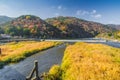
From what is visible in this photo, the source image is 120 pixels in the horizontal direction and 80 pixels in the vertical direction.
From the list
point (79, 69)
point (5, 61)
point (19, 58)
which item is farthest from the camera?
point (19, 58)

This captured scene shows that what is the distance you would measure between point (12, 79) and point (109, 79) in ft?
57.4

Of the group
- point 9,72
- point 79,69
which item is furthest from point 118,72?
point 9,72

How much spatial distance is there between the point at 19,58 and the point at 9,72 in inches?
736

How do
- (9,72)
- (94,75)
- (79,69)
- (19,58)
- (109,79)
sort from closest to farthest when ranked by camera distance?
(109,79) → (94,75) → (79,69) → (9,72) → (19,58)

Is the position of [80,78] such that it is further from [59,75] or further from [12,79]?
[12,79]

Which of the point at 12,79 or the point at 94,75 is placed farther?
the point at 12,79

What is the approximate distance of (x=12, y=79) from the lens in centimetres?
3778

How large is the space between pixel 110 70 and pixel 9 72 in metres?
21.0

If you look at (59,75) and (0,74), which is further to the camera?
(0,74)

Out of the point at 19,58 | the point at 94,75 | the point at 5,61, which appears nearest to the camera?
the point at 94,75

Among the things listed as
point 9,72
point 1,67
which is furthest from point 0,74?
point 1,67

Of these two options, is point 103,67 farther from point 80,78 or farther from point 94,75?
point 80,78

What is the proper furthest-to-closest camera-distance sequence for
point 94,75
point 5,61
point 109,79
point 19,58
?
→ point 19,58 → point 5,61 → point 94,75 → point 109,79

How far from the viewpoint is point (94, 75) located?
33.5 metres
